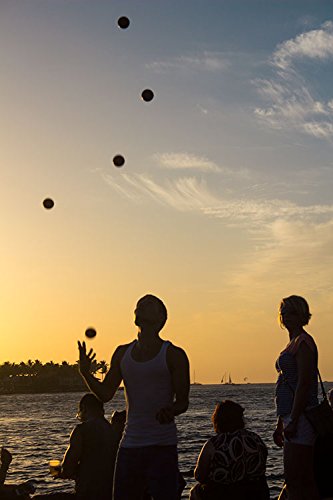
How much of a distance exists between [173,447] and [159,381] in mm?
476

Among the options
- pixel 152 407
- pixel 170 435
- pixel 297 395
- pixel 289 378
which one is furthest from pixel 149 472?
pixel 289 378

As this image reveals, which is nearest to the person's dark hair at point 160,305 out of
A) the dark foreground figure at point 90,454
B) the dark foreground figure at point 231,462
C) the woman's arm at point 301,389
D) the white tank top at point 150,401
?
the white tank top at point 150,401

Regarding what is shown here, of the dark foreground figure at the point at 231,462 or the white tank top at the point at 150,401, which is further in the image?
the dark foreground figure at the point at 231,462

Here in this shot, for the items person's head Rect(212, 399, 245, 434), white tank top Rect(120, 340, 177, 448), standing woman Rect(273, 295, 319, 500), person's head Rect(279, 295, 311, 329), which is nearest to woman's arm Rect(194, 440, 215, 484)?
person's head Rect(212, 399, 245, 434)

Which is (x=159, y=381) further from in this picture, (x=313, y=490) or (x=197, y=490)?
(x=313, y=490)

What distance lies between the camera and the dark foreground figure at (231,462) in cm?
621

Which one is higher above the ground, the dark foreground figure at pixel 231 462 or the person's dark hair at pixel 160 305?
the person's dark hair at pixel 160 305

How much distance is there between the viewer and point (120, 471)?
550 cm

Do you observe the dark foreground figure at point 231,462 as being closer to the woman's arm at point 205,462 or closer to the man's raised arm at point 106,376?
the woman's arm at point 205,462

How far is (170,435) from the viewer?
5.40m

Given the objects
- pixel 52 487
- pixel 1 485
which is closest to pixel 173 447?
pixel 1 485

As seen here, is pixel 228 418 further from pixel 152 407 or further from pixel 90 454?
pixel 90 454

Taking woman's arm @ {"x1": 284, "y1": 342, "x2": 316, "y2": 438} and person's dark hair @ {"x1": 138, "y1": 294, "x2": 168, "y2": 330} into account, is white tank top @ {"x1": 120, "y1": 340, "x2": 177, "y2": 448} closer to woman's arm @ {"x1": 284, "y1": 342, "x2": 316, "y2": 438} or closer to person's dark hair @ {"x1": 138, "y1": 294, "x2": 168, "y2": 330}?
person's dark hair @ {"x1": 138, "y1": 294, "x2": 168, "y2": 330}

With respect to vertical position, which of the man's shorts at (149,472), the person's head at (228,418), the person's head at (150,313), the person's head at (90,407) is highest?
the person's head at (150,313)
